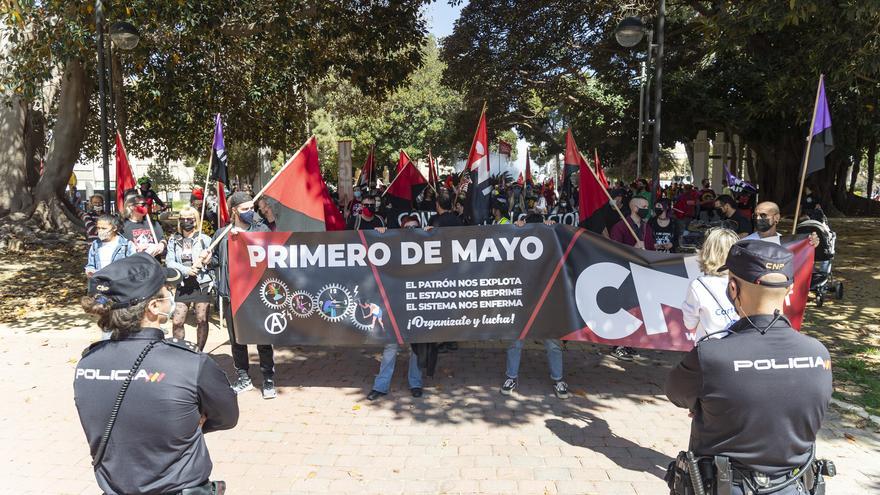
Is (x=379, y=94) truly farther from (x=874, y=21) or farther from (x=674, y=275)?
(x=674, y=275)

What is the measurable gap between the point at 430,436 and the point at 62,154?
1718cm

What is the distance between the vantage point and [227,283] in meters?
6.29

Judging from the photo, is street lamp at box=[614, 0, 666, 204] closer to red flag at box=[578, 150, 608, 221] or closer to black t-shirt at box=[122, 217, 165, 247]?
red flag at box=[578, 150, 608, 221]

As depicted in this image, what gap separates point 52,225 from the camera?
1828 centimetres

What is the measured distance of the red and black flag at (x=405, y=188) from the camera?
1210 centimetres

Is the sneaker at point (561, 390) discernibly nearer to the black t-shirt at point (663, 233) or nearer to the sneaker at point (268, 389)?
the sneaker at point (268, 389)

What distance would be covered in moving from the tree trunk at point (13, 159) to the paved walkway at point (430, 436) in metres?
13.4

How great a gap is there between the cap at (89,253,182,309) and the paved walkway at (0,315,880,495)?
2.46 m

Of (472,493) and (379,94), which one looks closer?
(472,493)

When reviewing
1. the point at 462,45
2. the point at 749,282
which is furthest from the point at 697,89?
the point at 749,282

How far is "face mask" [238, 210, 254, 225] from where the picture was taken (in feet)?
20.6

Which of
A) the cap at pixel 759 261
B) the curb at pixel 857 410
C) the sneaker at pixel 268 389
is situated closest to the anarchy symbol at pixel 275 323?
the sneaker at pixel 268 389

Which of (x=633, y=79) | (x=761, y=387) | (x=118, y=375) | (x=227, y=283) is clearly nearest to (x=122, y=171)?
(x=227, y=283)

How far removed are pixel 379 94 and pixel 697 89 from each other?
11924mm
